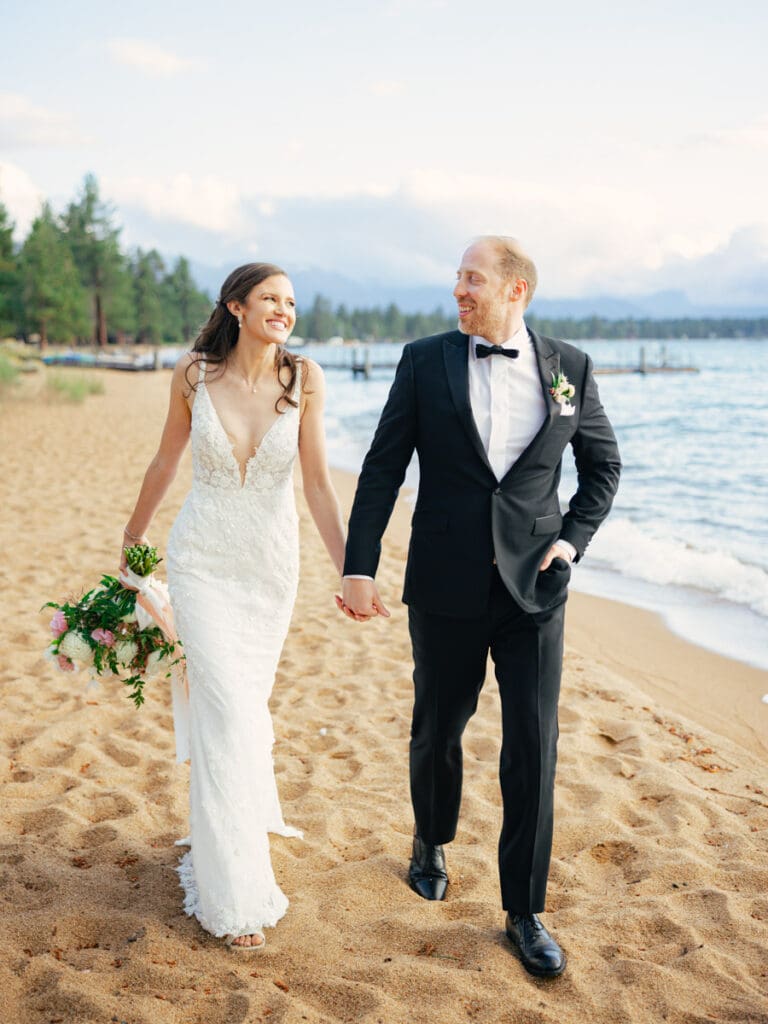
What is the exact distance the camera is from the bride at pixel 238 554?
332 cm

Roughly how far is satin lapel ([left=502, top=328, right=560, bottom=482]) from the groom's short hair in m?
0.24

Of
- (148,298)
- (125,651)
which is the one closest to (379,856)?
(125,651)

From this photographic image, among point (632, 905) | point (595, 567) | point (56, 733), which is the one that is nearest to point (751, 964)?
point (632, 905)

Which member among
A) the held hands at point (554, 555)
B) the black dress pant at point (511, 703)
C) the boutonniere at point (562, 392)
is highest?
the boutonniere at point (562, 392)

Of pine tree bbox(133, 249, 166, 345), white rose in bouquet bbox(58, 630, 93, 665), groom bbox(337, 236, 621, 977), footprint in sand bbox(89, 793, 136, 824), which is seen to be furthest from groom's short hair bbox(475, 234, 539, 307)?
pine tree bbox(133, 249, 166, 345)

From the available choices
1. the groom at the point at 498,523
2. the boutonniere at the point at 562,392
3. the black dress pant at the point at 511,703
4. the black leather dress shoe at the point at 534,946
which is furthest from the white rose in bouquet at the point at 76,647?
the boutonniere at the point at 562,392

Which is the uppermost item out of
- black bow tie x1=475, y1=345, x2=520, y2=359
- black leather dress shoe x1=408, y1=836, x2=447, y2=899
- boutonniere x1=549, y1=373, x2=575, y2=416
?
black bow tie x1=475, y1=345, x2=520, y2=359

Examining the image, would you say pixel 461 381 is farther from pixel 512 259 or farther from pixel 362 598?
pixel 362 598

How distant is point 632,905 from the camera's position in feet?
11.8

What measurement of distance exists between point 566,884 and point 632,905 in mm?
303

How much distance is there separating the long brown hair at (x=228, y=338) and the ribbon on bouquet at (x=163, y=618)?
779 millimetres

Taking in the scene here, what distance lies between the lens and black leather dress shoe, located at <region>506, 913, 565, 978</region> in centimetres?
314

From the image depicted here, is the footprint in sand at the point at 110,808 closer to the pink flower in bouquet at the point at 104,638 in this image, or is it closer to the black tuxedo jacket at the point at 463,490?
the pink flower in bouquet at the point at 104,638

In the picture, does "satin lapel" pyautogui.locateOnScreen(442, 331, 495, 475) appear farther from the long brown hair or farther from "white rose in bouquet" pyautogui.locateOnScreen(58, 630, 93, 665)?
"white rose in bouquet" pyautogui.locateOnScreen(58, 630, 93, 665)
